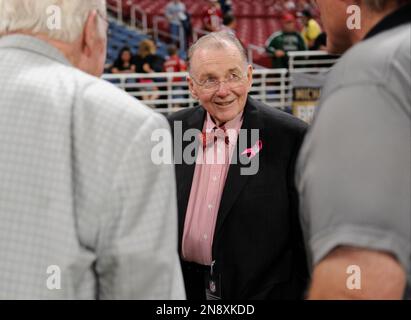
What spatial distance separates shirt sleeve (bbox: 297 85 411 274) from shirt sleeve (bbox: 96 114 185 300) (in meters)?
0.41

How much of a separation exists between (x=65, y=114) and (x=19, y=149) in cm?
11

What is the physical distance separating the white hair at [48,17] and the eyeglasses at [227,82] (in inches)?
51.6

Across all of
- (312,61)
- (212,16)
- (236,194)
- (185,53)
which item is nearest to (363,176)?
(236,194)

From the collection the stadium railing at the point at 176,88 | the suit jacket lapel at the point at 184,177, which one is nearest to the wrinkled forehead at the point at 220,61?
the suit jacket lapel at the point at 184,177

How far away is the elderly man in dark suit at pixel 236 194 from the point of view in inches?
98.2

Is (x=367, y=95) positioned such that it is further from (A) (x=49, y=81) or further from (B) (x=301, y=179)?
(A) (x=49, y=81)

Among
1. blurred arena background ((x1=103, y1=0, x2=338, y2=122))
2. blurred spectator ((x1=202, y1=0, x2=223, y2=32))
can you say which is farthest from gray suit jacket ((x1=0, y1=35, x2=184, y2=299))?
blurred spectator ((x1=202, y1=0, x2=223, y2=32))

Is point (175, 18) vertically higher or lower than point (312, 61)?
higher

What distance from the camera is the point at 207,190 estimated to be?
2.61 m

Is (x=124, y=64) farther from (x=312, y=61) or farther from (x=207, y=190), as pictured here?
(x=207, y=190)

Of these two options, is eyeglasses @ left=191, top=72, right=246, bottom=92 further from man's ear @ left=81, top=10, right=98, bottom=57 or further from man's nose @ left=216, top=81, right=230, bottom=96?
man's ear @ left=81, top=10, right=98, bottom=57

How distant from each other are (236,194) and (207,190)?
0.13 m

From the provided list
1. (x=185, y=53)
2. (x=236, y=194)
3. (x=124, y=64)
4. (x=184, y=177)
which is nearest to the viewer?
(x=236, y=194)

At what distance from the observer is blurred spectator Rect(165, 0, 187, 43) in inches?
581
